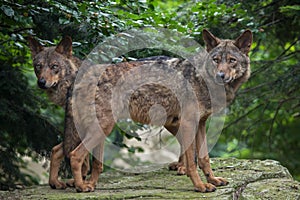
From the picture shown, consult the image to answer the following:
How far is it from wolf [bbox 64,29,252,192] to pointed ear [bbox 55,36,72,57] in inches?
21.2

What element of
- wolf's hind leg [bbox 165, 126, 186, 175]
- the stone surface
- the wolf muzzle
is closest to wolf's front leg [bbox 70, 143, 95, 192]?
the stone surface

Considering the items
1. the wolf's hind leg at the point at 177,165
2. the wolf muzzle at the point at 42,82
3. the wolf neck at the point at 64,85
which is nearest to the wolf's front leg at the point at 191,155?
the wolf's hind leg at the point at 177,165

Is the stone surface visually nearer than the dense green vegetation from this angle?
Yes

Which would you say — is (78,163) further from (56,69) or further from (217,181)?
(217,181)

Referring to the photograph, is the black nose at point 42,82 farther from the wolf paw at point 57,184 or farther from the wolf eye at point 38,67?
the wolf paw at point 57,184

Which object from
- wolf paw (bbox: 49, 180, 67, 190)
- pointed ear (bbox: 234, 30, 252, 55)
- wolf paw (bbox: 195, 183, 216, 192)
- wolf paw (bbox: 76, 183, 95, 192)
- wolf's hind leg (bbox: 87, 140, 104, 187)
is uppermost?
pointed ear (bbox: 234, 30, 252, 55)

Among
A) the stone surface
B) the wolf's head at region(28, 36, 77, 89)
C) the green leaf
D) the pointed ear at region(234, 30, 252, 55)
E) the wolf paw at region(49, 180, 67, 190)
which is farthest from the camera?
the wolf paw at region(49, 180, 67, 190)

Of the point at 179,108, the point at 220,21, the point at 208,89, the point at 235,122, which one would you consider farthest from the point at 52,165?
the point at 235,122

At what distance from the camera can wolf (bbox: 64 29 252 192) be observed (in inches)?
225

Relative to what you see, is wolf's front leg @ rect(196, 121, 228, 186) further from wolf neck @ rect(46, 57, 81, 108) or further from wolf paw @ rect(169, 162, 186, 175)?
wolf neck @ rect(46, 57, 81, 108)

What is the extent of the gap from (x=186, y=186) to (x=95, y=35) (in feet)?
7.43

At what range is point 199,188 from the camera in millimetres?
5590

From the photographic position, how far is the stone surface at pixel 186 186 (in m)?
5.53

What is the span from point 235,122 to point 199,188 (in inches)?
164
